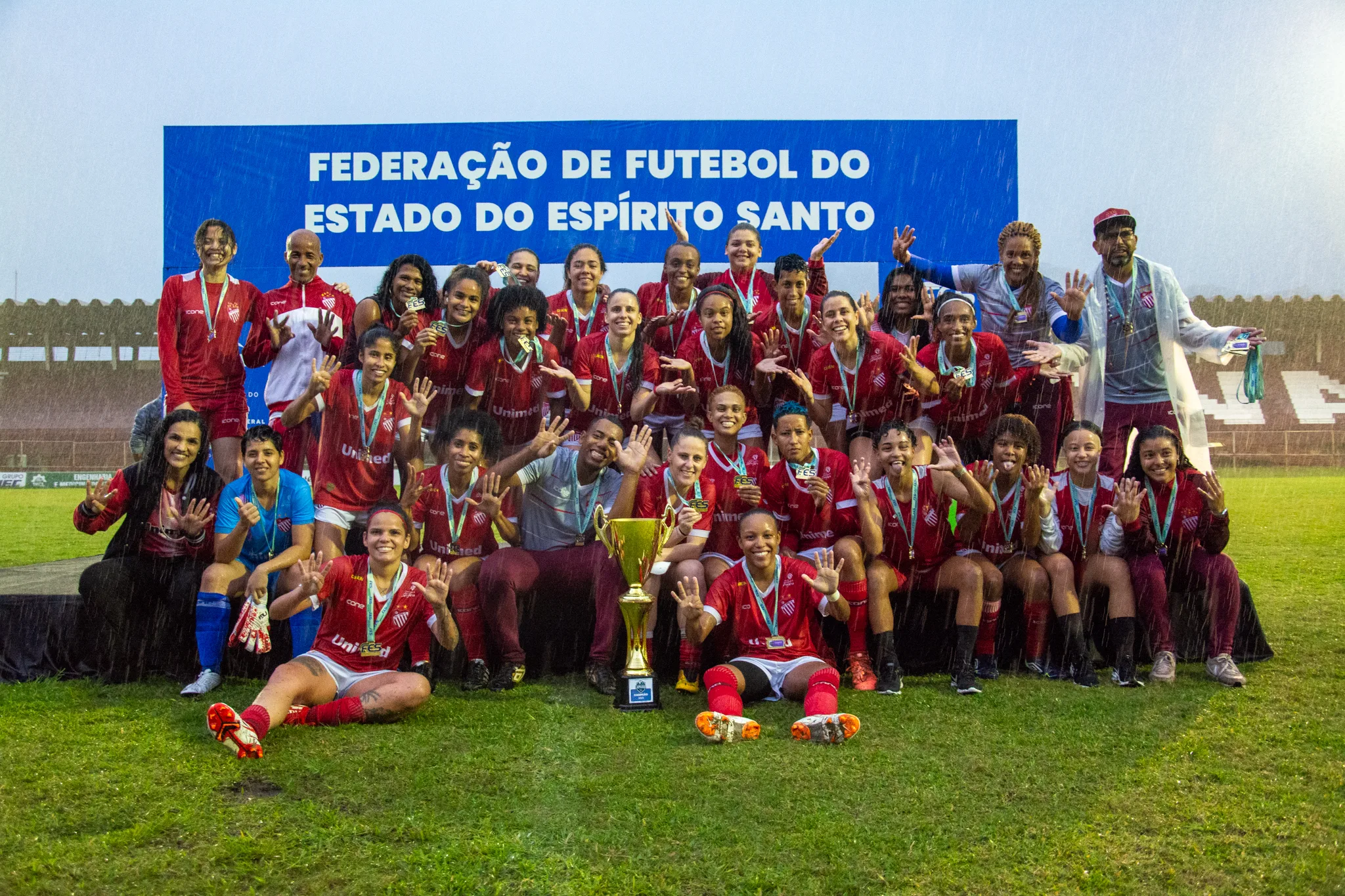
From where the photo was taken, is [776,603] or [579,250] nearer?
[776,603]

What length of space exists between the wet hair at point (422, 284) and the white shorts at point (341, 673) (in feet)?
7.09

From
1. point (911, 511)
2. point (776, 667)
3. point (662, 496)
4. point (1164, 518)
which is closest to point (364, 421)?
point (662, 496)

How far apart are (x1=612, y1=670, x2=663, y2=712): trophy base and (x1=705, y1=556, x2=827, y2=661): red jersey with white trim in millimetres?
373

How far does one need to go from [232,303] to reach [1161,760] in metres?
4.76

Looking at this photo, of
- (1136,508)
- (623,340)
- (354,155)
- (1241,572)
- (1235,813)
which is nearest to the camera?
(1235,813)

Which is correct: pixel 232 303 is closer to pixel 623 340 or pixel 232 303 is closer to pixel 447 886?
pixel 623 340

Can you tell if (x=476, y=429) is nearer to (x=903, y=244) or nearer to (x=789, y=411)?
(x=789, y=411)

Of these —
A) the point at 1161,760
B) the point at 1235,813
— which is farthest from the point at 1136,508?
the point at 1235,813

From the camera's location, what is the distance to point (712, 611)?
165 inches

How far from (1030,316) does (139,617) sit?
180 inches

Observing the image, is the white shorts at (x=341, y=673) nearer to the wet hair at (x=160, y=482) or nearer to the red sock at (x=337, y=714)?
the red sock at (x=337, y=714)

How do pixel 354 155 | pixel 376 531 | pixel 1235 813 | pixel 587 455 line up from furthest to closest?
pixel 354 155 → pixel 587 455 → pixel 376 531 → pixel 1235 813

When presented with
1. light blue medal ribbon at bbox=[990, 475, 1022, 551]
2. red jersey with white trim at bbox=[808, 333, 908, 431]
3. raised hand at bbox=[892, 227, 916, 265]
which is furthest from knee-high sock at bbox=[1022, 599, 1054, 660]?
raised hand at bbox=[892, 227, 916, 265]

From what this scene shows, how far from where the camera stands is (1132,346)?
529 centimetres
